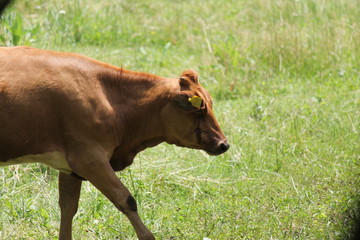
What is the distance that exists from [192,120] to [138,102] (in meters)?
0.45

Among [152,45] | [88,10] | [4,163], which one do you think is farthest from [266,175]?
[88,10]

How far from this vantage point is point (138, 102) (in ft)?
17.9

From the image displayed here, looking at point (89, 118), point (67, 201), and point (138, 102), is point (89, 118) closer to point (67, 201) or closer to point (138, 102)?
point (138, 102)

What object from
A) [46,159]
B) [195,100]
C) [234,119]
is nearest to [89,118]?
[46,159]

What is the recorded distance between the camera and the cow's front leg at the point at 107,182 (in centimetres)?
497

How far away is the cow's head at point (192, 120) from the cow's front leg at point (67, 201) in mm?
855

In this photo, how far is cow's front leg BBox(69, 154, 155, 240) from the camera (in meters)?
4.97

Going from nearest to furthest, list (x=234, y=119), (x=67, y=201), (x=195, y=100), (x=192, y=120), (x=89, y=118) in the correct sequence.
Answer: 1. (x=89, y=118)
2. (x=195, y=100)
3. (x=192, y=120)
4. (x=67, y=201)
5. (x=234, y=119)

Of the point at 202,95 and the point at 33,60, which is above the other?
the point at 33,60

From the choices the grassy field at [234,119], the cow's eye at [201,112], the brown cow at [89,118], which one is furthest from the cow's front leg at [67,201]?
the cow's eye at [201,112]

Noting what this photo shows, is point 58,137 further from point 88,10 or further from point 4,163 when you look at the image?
point 88,10

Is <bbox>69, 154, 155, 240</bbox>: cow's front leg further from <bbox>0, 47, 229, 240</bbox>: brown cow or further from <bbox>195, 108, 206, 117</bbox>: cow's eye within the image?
<bbox>195, 108, 206, 117</bbox>: cow's eye

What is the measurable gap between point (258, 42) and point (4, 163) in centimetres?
611

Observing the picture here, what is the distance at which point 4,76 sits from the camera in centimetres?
483
